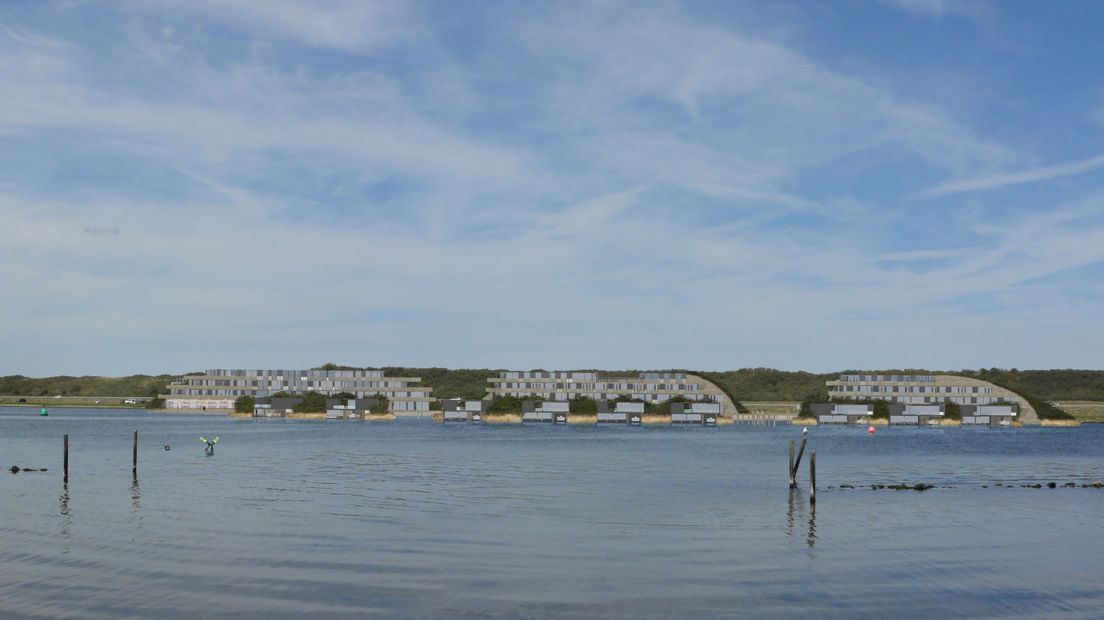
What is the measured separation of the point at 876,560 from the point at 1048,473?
4835cm

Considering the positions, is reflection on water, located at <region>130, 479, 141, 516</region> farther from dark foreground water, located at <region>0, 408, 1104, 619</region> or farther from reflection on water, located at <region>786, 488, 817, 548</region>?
reflection on water, located at <region>786, 488, 817, 548</region>

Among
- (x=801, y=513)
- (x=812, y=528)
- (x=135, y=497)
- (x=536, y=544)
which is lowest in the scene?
(x=801, y=513)

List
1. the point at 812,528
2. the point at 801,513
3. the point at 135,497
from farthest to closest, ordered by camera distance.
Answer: the point at 135,497 → the point at 801,513 → the point at 812,528

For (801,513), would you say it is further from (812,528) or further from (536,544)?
(536,544)

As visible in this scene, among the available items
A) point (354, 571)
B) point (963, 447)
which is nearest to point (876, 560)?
point (354, 571)

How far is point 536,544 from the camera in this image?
36.8 metres

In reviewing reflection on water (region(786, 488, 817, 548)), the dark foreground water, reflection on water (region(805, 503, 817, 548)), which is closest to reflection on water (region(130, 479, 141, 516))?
the dark foreground water

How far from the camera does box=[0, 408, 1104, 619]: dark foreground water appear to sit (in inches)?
1080

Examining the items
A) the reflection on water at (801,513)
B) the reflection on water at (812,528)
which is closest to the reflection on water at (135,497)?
the reflection on water at (801,513)

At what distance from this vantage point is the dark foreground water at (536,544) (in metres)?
27.4

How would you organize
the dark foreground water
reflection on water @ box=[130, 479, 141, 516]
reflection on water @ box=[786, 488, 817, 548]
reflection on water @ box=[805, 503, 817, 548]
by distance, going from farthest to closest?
reflection on water @ box=[130, 479, 141, 516], reflection on water @ box=[786, 488, 817, 548], reflection on water @ box=[805, 503, 817, 548], the dark foreground water

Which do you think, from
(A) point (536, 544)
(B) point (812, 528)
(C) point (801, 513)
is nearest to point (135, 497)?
(A) point (536, 544)

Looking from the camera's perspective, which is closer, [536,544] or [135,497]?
[536,544]

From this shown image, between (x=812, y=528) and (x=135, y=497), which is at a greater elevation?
(x=135, y=497)
